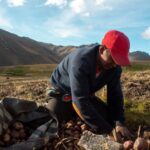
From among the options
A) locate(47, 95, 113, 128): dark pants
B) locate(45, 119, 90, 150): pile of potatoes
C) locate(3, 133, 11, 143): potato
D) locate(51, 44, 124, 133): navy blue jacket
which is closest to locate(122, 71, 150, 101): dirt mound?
locate(47, 95, 113, 128): dark pants

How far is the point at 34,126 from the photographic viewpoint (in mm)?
5781

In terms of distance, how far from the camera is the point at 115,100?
5828mm

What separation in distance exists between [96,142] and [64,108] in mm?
958

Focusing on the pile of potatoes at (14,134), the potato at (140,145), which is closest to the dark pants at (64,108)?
the pile of potatoes at (14,134)

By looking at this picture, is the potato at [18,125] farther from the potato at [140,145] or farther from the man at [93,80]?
the potato at [140,145]

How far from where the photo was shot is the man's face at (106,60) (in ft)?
16.4

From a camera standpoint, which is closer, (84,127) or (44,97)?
(84,127)

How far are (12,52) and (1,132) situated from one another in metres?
140

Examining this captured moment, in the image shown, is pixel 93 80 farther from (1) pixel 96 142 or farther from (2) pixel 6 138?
(2) pixel 6 138

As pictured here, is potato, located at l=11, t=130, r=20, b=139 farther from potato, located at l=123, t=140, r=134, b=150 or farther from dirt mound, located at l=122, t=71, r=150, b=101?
dirt mound, located at l=122, t=71, r=150, b=101

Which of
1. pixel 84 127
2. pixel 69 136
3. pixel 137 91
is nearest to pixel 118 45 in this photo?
pixel 84 127

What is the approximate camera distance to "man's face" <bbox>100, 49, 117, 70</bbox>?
501 centimetres

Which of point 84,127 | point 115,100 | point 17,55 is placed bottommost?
point 84,127

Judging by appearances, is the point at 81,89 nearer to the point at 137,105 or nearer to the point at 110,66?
the point at 110,66
